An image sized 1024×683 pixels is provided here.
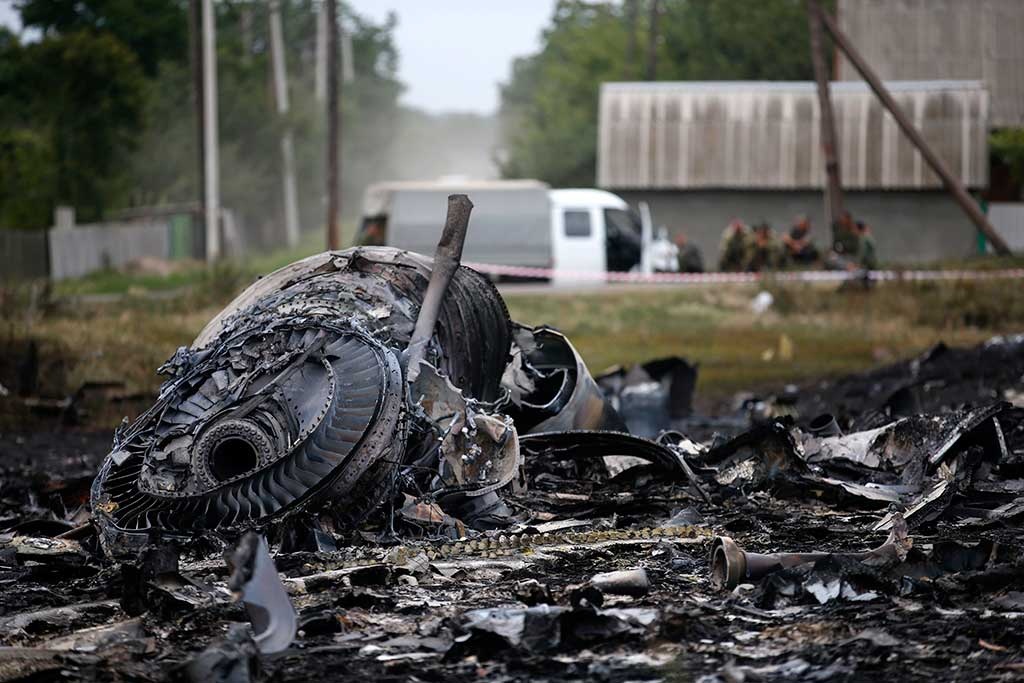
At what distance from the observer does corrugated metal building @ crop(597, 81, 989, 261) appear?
3562 centimetres

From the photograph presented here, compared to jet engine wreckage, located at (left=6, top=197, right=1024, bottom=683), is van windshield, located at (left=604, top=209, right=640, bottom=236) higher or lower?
higher

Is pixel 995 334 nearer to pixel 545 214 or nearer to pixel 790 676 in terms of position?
pixel 545 214

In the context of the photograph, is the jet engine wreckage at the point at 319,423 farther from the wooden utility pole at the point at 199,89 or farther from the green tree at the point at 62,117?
the green tree at the point at 62,117

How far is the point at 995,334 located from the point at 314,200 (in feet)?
181

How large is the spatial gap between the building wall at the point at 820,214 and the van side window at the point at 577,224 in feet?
21.9

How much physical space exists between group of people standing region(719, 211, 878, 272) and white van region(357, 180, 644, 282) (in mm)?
2646

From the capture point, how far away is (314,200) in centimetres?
7281

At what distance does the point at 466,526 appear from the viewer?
774 cm

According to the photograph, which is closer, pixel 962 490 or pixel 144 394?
pixel 962 490

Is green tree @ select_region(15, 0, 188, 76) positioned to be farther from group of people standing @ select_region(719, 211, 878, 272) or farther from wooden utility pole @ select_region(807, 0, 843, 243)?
group of people standing @ select_region(719, 211, 878, 272)

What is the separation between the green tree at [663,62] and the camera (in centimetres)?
4888

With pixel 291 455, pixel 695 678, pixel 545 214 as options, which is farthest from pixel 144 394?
pixel 545 214

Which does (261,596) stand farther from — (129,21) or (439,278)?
(129,21)

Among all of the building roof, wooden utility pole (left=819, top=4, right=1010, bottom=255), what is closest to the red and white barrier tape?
wooden utility pole (left=819, top=4, right=1010, bottom=255)
